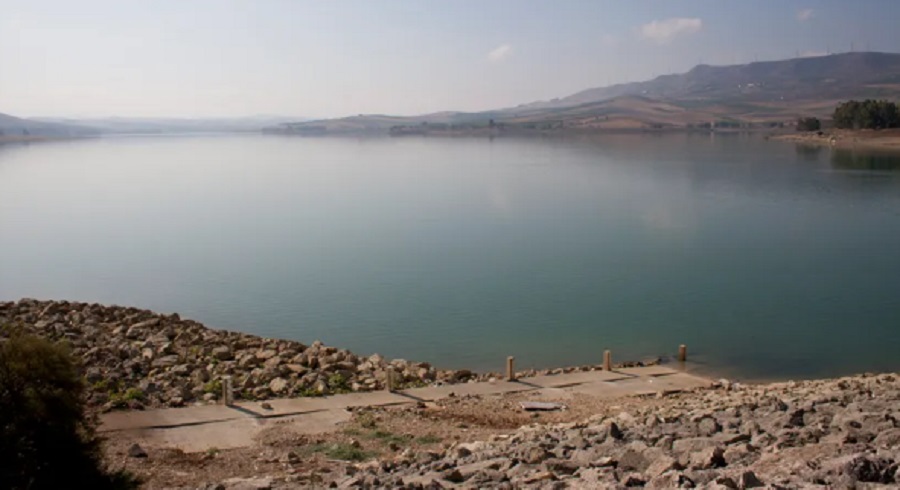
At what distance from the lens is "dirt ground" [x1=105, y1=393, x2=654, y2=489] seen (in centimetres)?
783

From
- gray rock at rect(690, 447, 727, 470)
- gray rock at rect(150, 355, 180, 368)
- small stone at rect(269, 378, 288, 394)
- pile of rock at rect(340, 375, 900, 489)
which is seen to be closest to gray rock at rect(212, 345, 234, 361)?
gray rock at rect(150, 355, 180, 368)

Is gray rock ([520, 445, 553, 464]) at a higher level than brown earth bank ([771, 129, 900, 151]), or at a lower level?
lower

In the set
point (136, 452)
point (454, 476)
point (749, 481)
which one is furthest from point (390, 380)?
point (749, 481)

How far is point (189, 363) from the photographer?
43.0ft

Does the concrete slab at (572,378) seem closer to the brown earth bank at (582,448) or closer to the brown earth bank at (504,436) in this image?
the brown earth bank at (504,436)

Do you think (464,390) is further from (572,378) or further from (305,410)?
(305,410)

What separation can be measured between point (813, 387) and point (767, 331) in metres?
6.22

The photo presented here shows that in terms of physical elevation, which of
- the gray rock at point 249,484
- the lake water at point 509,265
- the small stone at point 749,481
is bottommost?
the lake water at point 509,265

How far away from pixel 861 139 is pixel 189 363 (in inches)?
3699

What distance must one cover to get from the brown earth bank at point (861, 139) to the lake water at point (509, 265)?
4050cm

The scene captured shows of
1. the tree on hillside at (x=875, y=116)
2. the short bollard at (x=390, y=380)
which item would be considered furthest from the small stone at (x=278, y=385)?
the tree on hillside at (x=875, y=116)

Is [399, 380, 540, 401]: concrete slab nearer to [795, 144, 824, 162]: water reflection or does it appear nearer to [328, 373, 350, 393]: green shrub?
[328, 373, 350, 393]: green shrub

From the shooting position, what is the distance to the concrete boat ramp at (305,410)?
9.21 m

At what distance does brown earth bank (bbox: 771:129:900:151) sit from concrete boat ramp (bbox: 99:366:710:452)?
81.2 m
